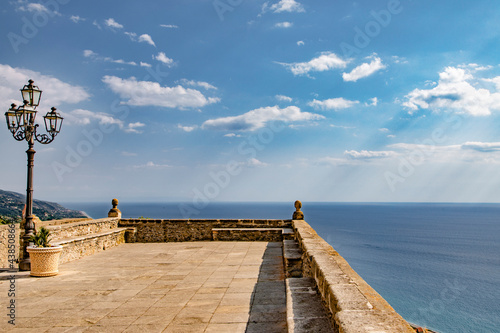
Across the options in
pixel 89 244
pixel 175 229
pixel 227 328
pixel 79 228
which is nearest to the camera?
pixel 227 328

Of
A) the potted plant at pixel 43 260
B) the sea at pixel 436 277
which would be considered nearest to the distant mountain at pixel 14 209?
the potted plant at pixel 43 260

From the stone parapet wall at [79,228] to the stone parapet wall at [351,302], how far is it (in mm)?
8089

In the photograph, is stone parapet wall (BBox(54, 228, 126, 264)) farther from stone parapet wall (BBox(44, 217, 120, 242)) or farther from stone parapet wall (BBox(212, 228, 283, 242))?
stone parapet wall (BBox(212, 228, 283, 242))

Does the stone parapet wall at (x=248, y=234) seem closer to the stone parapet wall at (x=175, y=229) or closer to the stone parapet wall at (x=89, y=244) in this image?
the stone parapet wall at (x=175, y=229)

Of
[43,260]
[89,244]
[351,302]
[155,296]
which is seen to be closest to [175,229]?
[89,244]

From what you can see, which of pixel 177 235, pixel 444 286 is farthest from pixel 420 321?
pixel 177 235

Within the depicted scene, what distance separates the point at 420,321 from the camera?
43500 millimetres

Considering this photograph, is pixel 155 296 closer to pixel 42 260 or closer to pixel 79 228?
pixel 42 260

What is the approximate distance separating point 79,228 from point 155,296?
6.49m

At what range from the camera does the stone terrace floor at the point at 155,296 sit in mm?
4715

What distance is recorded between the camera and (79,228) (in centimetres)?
1143

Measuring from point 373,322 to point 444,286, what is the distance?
61.8m

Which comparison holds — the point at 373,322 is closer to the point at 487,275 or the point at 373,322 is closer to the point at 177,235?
the point at 177,235

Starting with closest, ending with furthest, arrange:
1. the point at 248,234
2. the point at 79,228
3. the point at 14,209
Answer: the point at 79,228 → the point at 248,234 → the point at 14,209
